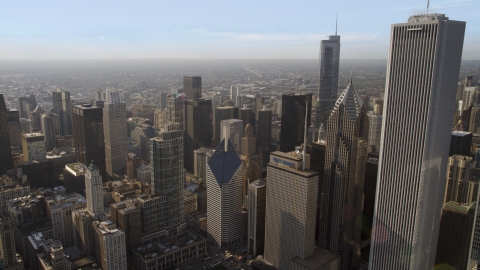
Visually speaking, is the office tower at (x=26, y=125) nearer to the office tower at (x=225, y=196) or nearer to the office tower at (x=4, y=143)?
the office tower at (x=4, y=143)

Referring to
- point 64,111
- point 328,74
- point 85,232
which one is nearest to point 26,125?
point 64,111

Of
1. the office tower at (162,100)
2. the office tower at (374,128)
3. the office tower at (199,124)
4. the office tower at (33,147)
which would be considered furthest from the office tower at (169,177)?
the office tower at (162,100)

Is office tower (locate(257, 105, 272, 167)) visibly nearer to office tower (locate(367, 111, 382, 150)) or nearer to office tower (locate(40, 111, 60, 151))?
office tower (locate(367, 111, 382, 150))

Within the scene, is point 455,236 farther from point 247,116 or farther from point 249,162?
point 247,116

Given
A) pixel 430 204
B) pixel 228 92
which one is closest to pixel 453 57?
Result: pixel 430 204

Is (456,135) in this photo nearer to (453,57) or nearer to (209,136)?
(453,57)

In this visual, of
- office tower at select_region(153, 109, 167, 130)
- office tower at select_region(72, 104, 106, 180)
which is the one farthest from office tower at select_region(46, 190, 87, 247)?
office tower at select_region(153, 109, 167, 130)

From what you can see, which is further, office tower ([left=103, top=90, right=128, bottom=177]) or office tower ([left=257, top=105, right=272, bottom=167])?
office tower ([left=257, top=105, right=272, bottom=167])
